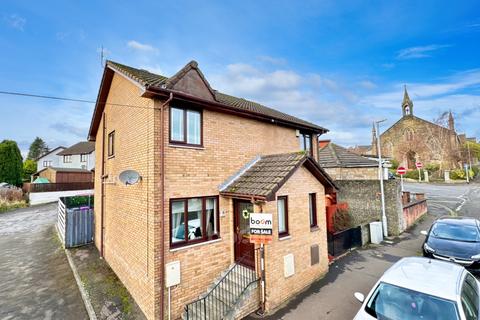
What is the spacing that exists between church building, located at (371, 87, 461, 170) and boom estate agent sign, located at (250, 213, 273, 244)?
121 ft

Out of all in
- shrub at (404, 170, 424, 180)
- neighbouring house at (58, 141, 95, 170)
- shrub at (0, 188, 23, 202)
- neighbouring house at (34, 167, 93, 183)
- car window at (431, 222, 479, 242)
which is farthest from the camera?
neighbouring house at (58, 141, 95, 170)

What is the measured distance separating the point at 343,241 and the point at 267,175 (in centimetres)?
624

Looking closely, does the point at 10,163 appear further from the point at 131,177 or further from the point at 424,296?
the point at 424,296

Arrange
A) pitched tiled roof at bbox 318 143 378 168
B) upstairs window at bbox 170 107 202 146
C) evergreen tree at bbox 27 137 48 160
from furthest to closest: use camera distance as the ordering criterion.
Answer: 1. evergreen tree at bbox 27 137 48 160
2. pitched tiled roof at bbox 318 143 378 168
3. upstairs window at bbox 170 107 202 146

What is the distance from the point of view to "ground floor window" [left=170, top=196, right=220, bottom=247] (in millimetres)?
6840

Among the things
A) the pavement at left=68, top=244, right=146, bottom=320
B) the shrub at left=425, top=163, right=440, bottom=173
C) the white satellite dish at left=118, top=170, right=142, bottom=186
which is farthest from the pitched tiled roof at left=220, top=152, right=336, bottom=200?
the shrub at left=425, top=163, right=440, bottom=173

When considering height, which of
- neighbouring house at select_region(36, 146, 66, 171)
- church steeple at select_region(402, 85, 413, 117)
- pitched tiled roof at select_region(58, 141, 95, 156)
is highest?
church steeple at select_region(402, 85, 413, 117)

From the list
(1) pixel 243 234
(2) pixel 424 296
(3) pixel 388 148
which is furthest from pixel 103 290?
(3) pixel 388 148

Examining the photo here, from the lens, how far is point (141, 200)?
→ 23.2 ft

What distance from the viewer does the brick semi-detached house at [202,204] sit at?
650cm

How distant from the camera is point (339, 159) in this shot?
17391 mm

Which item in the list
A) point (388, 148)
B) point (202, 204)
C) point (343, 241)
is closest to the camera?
point (202, 204)

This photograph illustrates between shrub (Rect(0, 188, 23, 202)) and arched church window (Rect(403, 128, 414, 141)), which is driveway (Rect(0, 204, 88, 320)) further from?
arched church window (Rect(403, 128, 414, 141))

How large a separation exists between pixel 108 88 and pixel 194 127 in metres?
6.16
